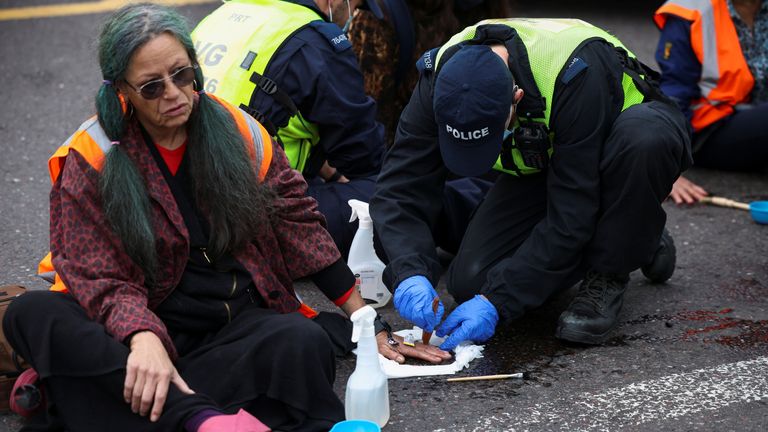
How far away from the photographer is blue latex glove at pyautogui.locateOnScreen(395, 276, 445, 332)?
314cm

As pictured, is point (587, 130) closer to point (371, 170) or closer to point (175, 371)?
point (371, 170)

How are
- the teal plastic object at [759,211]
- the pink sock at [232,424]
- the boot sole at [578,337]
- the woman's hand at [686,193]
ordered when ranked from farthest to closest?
the woman's hand at [686,193] < the teal plastic object at [759,211] < the boot sole at [578,337] < the pink sock at [232,424]

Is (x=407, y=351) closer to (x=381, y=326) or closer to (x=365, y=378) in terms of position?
(x=381, y=326)

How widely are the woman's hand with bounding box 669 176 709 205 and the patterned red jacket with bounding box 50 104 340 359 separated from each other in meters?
2.26

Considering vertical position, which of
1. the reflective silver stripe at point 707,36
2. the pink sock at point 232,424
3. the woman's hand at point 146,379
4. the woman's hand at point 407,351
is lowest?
the woman's hand at point 407,351

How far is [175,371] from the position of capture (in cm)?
259

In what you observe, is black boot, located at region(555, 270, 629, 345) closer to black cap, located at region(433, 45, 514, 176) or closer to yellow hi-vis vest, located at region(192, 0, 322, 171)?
black cap, located at region(433, 45, 514, 176)

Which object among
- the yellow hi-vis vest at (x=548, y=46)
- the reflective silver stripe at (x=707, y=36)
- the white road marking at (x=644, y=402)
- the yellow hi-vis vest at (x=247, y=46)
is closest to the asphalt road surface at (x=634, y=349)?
the white road marking at (x=644, y=402)

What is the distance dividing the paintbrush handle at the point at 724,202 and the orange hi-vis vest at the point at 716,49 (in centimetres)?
44

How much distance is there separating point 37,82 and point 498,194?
363 centimetres

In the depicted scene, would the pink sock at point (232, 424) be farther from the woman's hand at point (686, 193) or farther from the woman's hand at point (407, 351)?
the woman's hand at point (686, 193)

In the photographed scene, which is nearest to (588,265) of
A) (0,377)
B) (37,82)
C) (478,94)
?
(478,94)

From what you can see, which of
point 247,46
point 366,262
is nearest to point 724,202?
point 366,262

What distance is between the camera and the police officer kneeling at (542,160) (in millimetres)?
3045
